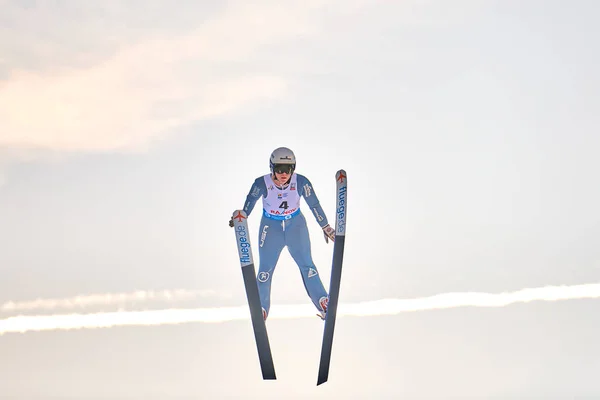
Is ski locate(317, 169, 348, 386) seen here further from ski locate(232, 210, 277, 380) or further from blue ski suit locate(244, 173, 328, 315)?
ski locate(232, 210, 277, 380)

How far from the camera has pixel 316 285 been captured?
25828 mm

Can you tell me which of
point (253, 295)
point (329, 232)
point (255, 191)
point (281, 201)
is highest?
point (255, 191)

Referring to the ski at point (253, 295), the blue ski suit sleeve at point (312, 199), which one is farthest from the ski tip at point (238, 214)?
the blue ski suit sleeve at point (312, 199)

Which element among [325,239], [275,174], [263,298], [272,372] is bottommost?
[272,372]

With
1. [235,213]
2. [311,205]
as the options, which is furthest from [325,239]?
[235,213]

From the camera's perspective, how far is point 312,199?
25547mm

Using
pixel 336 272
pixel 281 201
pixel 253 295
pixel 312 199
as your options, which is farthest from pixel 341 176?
pixel 253 295

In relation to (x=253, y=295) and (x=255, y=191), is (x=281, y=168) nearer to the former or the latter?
(x=255, y=191)

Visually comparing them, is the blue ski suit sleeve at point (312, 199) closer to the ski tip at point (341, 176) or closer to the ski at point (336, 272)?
the ski at point (336, 272)

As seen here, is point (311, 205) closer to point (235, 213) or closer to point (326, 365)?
point (235, 213)

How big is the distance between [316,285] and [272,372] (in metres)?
3.00

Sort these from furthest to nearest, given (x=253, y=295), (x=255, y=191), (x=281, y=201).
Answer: (x=281, y=201)
(x=255, y=191)
(x=253, y=295)

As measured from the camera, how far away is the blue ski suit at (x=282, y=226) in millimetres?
25047

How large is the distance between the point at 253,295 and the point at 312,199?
337cm
